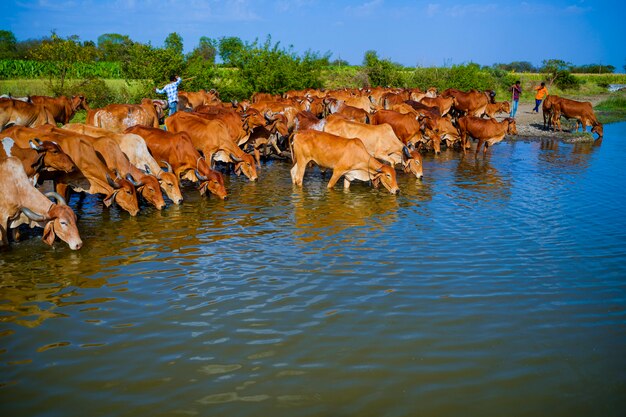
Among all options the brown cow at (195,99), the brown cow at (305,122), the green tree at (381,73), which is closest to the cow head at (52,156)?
the brown cow at (305,122)

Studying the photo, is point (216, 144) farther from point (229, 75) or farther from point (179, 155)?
point (229, 75)

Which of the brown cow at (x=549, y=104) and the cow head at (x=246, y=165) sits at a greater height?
the brown cow at (x=549, y=104)

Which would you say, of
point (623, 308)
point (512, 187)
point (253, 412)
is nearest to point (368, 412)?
point (253, 412)

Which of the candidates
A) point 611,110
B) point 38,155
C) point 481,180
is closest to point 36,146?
point 38,155

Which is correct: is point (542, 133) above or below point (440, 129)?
below

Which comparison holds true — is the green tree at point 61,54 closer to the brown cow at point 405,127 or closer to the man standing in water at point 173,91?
the man standing in water at point 173,91

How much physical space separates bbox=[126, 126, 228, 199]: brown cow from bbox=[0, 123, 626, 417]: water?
4.24 ft

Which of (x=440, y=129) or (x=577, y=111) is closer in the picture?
(x=440, y=129)

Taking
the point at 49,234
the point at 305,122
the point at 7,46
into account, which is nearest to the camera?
the point at 49,234

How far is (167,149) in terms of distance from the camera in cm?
1231

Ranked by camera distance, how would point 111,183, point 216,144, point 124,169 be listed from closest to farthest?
point 111,183, point 124,169, point 216,144

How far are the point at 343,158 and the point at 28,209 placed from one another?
21.8ft

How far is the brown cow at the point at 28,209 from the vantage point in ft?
26.9

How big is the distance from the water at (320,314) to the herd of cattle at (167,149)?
1.96 ft
